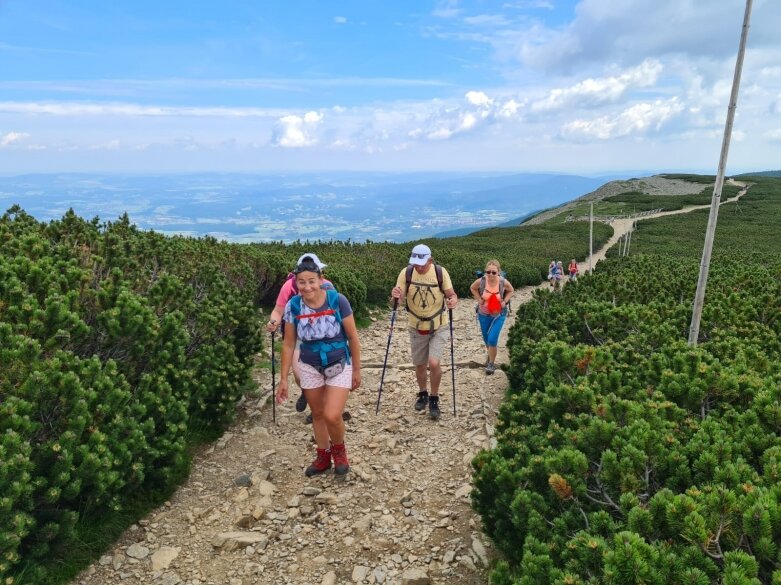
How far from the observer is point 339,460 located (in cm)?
634

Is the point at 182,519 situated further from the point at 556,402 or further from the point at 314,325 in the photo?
the point at 556,402

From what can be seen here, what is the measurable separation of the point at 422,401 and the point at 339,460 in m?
2.45

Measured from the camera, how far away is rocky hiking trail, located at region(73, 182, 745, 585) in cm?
484

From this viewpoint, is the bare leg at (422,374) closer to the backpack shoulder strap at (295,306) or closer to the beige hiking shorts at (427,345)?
the beige hiking shorts at (427,345)

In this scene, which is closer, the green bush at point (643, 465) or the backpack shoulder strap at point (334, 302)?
the green bush at point (643, 465)

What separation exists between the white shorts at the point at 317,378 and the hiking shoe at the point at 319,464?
1.07 metres

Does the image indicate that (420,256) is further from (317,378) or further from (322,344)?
(317,378)

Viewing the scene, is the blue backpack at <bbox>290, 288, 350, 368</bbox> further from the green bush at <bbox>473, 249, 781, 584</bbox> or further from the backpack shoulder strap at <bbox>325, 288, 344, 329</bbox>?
the green bush at <bbox>473, 249, 781, 584</bbox>

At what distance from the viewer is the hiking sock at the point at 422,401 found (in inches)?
334

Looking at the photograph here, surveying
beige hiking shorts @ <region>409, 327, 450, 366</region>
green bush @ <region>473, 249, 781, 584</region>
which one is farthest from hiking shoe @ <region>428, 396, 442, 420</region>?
green bush @ <region>473, 249, 781, 584</region>

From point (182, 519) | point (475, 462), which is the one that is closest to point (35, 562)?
point (182, 519)

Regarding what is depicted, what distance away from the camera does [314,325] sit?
18.6 ft

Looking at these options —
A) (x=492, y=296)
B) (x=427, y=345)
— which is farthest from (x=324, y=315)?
(x=492, y=296)

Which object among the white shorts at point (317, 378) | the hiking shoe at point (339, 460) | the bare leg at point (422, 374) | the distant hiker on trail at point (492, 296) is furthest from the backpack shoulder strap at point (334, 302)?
the distant hiker on trail at point (492, 296)
